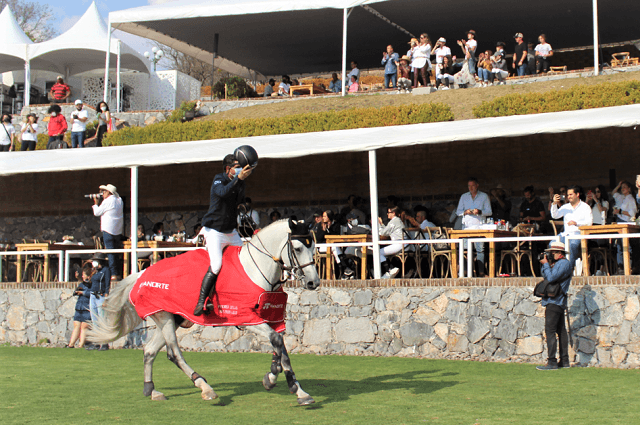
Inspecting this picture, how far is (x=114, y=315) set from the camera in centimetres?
732

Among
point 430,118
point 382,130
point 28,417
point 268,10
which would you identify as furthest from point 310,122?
point 28,417

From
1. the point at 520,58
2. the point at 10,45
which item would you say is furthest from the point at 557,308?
the point at 10,45

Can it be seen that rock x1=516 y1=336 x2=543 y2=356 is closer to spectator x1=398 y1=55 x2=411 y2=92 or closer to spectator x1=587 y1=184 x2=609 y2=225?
spectator x1=587 y1=184 x2=609 y2=225

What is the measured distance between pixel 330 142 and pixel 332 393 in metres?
5.16

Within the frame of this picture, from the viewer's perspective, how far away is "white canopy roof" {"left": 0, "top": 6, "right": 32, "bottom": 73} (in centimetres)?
2364

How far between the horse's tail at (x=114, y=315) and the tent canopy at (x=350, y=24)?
1236 centimetres

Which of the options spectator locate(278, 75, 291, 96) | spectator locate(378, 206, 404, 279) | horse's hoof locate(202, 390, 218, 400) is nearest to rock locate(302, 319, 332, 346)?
spectator locate(378, 206, 404, 279)

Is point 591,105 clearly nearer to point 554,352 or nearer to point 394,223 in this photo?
point 394,223

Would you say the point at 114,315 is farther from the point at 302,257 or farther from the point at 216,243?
the point at 302,257

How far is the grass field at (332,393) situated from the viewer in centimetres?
547

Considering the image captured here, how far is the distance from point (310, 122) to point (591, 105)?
6.18 m

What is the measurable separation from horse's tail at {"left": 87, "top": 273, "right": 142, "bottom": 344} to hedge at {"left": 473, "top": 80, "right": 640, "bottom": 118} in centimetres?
1019

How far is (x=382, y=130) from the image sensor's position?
1143 centimetres

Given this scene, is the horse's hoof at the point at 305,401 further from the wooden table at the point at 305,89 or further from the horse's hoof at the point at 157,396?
the wooden table at the point at 305,89
